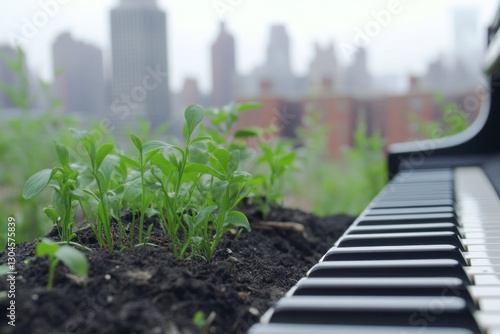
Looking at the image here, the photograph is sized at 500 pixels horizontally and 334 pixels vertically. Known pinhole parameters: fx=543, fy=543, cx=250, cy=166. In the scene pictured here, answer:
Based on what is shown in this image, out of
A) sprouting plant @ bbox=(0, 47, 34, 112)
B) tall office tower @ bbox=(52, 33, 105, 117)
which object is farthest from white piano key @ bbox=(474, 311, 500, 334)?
tall office tower @ bbox=(52, 33, 105, 117)

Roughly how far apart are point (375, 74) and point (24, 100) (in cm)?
272

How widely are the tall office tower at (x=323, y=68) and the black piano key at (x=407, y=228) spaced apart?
3.28 m

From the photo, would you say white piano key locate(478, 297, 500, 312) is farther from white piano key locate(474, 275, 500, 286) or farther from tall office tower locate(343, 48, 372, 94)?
tall office tower locate(343, 48, 372, 94)

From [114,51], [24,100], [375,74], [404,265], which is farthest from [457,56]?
[404,265]

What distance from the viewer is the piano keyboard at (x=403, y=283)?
1.99ft

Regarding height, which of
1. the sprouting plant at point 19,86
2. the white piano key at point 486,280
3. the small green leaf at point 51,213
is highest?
the sprouting plant at point 19,86

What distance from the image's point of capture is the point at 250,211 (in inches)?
62.4

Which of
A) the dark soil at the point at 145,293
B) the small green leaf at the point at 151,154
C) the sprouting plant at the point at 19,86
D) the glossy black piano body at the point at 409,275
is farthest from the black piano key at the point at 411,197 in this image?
the sprouting plant at the point at 19,86

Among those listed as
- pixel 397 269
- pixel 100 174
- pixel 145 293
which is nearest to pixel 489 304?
pixel 397 269

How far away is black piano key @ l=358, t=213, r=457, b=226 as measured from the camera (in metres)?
1.23

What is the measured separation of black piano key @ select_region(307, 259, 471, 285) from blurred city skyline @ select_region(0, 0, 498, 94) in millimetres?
1783

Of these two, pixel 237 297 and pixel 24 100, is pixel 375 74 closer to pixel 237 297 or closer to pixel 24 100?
pixel 24 100

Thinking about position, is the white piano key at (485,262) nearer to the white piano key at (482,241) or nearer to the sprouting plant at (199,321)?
the white piano key at (482,241)

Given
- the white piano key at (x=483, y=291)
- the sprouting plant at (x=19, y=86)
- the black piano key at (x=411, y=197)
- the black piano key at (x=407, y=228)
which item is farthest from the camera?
the sprouting plant at (x=19, y=86)
